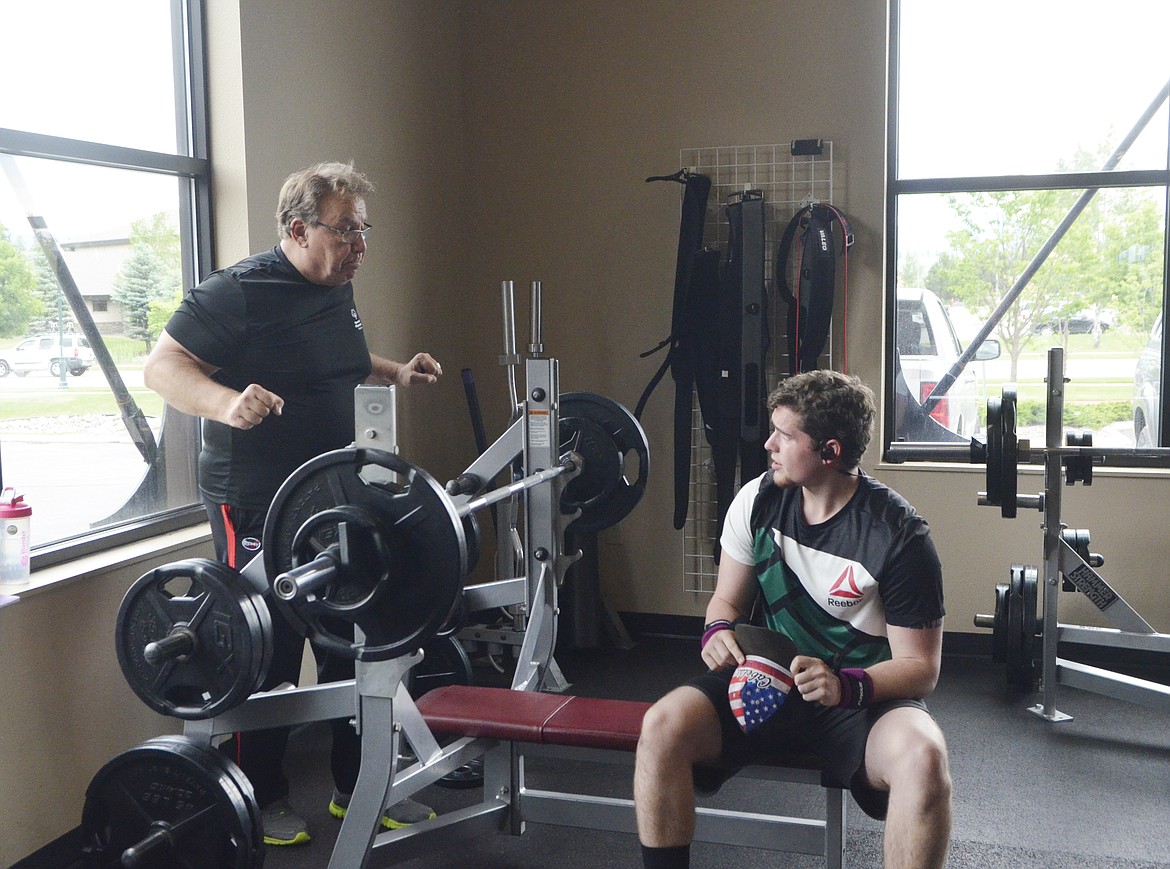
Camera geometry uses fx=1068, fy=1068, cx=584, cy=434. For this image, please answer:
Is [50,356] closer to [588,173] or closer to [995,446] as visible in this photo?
[588,173]

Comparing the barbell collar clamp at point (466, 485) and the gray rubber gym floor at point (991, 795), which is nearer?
the gray rubber gym floor at point (991, 795)

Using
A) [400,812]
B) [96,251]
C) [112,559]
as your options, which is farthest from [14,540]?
[400,812]

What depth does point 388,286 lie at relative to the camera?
12.2ft

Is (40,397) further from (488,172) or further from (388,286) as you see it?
(488,172)

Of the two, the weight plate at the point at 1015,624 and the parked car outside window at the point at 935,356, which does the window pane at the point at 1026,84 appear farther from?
the weight plate at the point at 1015,624

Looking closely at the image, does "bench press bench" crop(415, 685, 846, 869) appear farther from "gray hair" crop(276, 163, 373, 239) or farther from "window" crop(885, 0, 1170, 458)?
"window" crop(885, 0, 1170, 458)

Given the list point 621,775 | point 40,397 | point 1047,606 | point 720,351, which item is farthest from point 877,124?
point 40,397

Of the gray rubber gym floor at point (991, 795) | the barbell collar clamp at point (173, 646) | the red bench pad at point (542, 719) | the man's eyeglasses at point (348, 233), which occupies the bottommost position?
the gray rubber gym floor at point (991, 795)

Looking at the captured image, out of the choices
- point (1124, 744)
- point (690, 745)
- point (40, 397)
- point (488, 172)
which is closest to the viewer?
point (690, 745)

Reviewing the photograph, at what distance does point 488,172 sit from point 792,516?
258 cm

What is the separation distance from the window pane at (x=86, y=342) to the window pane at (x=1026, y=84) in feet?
8.69

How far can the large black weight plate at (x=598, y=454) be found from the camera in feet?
9.78

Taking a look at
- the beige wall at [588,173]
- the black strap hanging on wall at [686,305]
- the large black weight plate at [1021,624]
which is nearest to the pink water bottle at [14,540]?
the beige wall at [588,173]

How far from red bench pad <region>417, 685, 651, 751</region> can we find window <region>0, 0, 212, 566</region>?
974mm
